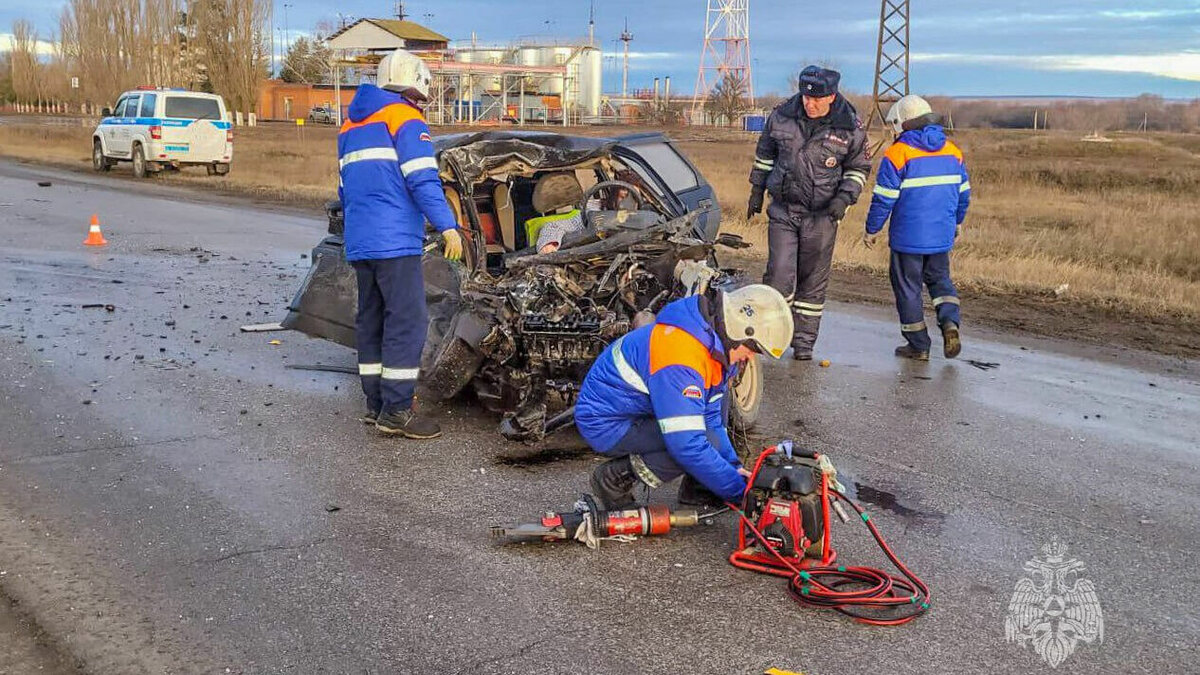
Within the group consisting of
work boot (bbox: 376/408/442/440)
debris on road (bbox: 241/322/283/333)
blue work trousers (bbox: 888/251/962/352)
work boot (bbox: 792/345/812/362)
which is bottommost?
work boot (bbox: 376/408/442/440)

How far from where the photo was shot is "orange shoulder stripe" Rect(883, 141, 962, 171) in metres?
8.04

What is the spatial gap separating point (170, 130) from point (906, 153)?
68.3ft

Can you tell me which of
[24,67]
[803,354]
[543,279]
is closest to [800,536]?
[543,279]

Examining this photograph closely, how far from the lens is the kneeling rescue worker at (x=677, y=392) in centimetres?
405

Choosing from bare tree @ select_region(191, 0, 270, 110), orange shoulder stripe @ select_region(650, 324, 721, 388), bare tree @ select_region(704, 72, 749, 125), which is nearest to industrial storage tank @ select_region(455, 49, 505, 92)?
bare tree @ select_region(704, 72, 749, 125)

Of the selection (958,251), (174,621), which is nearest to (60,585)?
(174,621)

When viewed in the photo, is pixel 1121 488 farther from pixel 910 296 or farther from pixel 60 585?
pixel 60 585

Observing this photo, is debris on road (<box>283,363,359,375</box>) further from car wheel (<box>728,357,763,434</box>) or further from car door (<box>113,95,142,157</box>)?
car door (<box>113,95,142,157</box>)

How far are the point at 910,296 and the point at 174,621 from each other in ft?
20.1

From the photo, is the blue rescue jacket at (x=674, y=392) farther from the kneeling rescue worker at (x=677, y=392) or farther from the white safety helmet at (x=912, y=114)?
the white safety helmet at (x=912, y=114)

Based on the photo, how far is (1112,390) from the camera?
7312 millimetres

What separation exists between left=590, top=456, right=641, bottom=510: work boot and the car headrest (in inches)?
124

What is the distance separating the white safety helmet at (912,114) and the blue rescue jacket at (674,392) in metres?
4.50

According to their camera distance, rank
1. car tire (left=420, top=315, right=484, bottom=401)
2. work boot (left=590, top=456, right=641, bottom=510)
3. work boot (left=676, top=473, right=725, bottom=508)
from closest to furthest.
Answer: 1. work boot (left=590, top=456, right=641, bottom=510)
2. work boot (left=676, top=473, right=725, bottom=508)
3. car tire (left=420, top=315, right=484, bottom=401)
